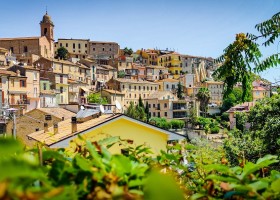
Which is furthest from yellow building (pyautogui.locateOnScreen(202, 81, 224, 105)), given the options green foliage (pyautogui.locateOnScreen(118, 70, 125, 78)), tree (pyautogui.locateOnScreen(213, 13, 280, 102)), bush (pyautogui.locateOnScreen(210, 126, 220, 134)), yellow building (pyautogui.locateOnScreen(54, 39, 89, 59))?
tree (pyautogui.locateOnScreen(213, 13, 280, 102))

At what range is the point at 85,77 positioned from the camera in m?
80.9

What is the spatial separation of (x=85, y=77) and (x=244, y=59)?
77523 mm

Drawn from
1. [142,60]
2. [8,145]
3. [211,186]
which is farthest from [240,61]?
[142,60]

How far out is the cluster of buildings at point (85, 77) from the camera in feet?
159

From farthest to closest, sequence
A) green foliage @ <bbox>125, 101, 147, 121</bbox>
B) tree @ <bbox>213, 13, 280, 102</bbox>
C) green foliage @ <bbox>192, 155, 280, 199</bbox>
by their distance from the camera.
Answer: green foliage @ <bbox>125, 101, 147, 121</bbox>
tree @ <bbox>213, 13, 280, 102</bbox>
green foliage @ <bbox>192, 155, 280, 199</bbox>

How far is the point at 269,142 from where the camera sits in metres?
16.2

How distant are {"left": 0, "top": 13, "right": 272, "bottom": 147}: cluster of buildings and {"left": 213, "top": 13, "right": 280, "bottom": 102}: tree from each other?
2566 centimetres

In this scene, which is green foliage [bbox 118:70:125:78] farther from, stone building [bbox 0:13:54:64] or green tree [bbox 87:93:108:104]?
green tree [bbox 87:93:108:104]

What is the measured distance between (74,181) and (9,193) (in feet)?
1.22

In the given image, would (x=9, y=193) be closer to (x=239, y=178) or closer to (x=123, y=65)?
(x=239, y=178)

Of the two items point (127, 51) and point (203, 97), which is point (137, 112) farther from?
point (127, 51)

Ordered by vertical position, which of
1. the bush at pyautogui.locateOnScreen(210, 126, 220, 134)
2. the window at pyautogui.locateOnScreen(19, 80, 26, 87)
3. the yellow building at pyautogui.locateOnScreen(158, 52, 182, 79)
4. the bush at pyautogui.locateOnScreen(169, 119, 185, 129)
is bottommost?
the bush at pyautogui.locateOnScreen(210, 126, 220, 134)

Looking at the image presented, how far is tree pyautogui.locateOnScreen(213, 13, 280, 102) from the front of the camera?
4422 millimetres

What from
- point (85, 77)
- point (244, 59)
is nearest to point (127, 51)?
point (85, 77)
